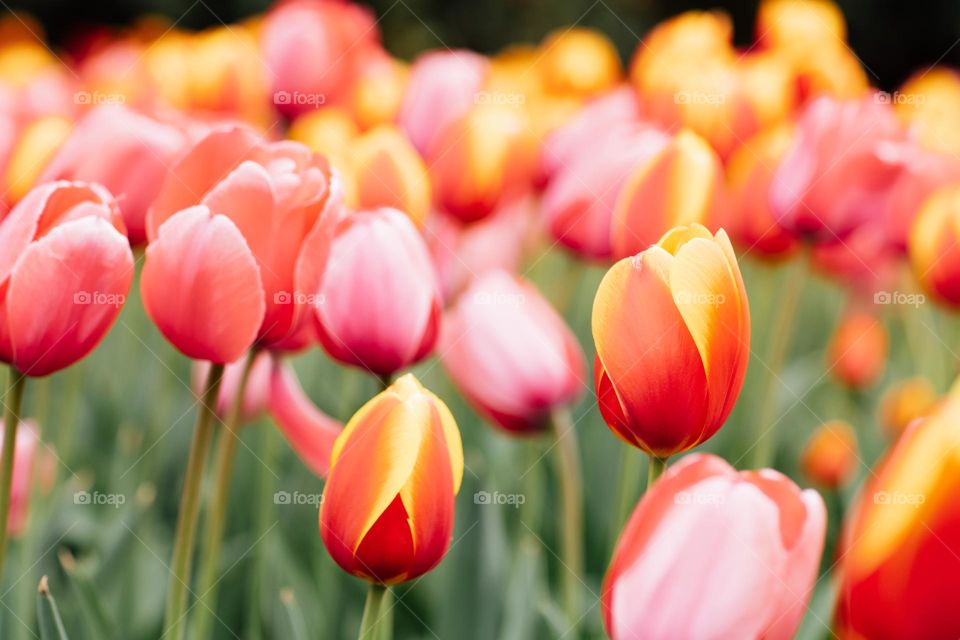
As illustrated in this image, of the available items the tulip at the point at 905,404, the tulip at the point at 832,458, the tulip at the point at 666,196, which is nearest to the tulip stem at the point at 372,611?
the tulip at the point at 666,196

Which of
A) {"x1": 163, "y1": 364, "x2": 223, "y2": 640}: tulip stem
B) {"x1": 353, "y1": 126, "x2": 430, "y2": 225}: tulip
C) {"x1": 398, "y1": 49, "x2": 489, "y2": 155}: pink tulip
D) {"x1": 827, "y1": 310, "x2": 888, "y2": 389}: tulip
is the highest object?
{"x1": 163, "y1": 364, "x2": 223, "y2": 640}: tulip stem

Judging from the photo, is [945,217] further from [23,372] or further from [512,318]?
[23,372]

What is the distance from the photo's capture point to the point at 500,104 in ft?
4.41

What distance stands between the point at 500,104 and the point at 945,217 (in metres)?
0.56

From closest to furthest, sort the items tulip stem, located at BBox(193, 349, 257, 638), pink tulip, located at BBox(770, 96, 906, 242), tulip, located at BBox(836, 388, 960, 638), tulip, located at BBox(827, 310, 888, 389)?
tulip, located at BBox(836, 388, 960, 638) < tulip stem, located at BBox(193, 349, 257, 638) < pink tulip, located at BBox(770, 96, 906, 242) < tulip, located at BBox(827, 310, 888, 389)

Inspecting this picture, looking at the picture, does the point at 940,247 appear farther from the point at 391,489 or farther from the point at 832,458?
the point at 391,489

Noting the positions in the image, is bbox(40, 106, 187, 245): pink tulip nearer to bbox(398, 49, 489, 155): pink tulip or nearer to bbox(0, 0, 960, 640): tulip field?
bbox(0, 0, 960, 640): tulip field

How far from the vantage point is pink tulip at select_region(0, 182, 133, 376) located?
21.4 inches

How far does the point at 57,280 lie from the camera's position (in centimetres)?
54

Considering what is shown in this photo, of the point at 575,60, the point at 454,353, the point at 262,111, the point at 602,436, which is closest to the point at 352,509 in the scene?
the point at 454,353

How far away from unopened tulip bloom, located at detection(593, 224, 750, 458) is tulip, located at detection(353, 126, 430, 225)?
461mm

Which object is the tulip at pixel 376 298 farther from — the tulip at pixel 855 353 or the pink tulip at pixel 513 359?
the tulip at pixel 855 353

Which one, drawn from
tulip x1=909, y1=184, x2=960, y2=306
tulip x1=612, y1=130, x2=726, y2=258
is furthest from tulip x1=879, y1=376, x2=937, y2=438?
tulip x1=612, y1=130, x2=726, y2=258

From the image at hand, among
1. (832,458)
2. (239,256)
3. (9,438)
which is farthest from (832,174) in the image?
(9,438)
